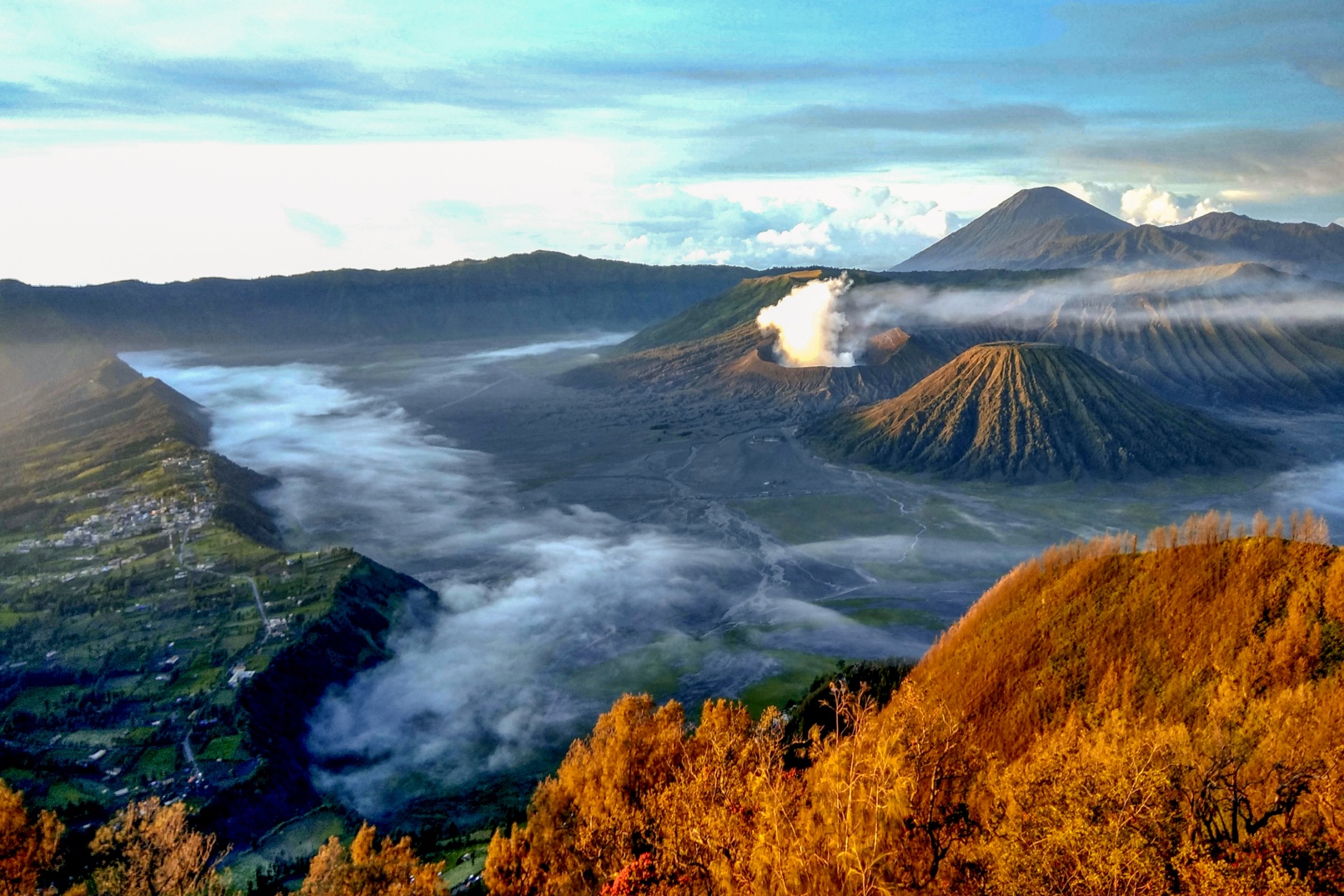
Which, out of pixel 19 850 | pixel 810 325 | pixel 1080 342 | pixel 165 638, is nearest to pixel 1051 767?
pixel 19 850

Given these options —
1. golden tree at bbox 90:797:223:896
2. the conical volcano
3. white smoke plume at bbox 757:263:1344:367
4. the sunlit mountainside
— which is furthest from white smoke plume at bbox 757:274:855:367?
golden tree at bbox 90:797:223:896

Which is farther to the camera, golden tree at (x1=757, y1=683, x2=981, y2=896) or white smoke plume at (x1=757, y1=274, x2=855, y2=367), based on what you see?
white smoke plume at (x1=757, y1=274, x2=855, y2=367)

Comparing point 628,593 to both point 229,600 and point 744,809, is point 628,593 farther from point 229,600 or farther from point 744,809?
point 744,809

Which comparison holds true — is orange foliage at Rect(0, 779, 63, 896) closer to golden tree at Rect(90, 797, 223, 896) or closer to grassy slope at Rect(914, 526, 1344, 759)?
golden tree at Rect(90, 797, 223, 896)

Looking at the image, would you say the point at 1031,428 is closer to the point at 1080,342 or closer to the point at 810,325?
the point at 810,325

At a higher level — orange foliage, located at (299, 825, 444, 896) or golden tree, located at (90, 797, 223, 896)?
orange foliage, located at (299, 825, 444, 896)

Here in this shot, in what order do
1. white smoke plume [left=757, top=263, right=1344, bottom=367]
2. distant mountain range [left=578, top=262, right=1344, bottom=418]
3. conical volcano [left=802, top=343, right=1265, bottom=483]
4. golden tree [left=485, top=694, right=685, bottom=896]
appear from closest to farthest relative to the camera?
golden tree [left=485, top=694, right=685, bottom=896] < conical volcano [left=802, top=343, right=1265, bottom=483] < distant mountain range [left=578, top=262, right=1344, bottom=418] < white smoke plume [left=757, top=263, right=1344, bottom=367]

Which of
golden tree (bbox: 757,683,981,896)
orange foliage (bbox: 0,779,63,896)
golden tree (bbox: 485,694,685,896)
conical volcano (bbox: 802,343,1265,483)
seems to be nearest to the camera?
golden tree (bbox: 757,683,981,896)
